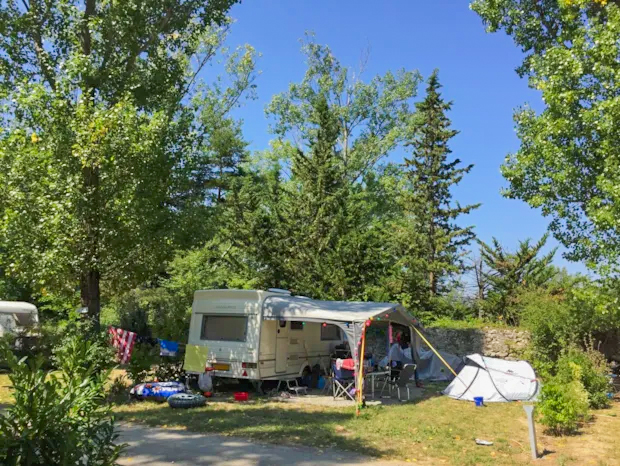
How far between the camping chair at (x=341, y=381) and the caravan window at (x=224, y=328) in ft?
7.39

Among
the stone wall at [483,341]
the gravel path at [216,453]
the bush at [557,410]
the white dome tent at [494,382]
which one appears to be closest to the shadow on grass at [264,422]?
the gravel path at [216,453]

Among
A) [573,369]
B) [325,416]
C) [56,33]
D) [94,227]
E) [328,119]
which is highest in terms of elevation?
[328,119]

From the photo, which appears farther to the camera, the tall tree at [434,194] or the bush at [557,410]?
the tall tree at [434,194]

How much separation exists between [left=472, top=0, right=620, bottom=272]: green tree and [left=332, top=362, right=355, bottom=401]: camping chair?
5799 mm

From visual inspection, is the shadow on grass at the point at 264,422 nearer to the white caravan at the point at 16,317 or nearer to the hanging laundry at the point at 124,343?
the hanging laundry at the point at 124,343

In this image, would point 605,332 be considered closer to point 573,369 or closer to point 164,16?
point 573,369

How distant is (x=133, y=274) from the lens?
12211 millimetres

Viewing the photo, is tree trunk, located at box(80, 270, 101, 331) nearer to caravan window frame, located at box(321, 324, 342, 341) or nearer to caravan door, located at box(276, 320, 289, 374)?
caravan door, located at box(276, 320, 289, 374)

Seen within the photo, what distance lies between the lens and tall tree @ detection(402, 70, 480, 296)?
2250 centimetres

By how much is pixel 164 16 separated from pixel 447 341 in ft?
44.6

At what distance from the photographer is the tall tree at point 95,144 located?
10.6m

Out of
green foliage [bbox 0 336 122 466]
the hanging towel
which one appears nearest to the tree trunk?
the hanging towel

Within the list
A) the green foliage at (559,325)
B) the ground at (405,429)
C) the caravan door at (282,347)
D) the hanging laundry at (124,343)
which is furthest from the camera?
the green foliage at (559,325)

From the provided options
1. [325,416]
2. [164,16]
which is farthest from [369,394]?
[164,16]
